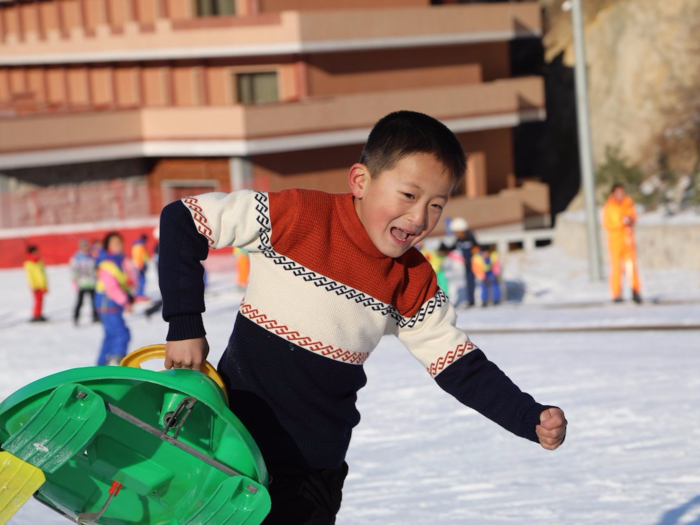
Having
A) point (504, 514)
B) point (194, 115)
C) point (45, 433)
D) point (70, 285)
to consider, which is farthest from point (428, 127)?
point (194, 115)

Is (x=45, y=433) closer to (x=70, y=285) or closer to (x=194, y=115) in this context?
(x=70, y=285)

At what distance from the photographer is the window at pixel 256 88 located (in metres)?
33.7

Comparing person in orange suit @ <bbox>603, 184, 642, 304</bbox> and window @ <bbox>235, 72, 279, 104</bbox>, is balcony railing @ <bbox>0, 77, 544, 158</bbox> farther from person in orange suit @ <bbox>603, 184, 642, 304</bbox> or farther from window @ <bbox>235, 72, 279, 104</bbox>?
person in orange suit @ <bbox>603, 184, 642, 304</bbox>

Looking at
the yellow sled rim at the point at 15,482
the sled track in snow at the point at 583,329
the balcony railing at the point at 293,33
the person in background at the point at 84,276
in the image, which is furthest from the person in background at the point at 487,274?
the balcony railing at the point at 293,33

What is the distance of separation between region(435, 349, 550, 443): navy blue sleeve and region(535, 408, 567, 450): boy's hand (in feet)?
0.11

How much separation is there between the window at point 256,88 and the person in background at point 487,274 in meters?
17.4

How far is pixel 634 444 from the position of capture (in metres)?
6.84

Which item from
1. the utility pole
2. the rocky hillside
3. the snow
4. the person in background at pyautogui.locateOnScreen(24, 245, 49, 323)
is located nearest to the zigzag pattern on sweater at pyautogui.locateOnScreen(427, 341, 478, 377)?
the snow

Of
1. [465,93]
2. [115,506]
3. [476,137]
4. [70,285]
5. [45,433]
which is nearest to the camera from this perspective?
[45,433]

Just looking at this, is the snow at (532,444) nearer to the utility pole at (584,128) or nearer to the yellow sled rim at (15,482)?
the yellow sled rim at (15,482)

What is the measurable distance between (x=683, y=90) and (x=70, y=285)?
2029 cm

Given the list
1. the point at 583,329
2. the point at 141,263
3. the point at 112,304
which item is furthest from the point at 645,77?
the point at 112,304

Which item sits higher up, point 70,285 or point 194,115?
point 194,115

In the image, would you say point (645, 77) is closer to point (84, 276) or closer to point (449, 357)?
point (84, 276)
